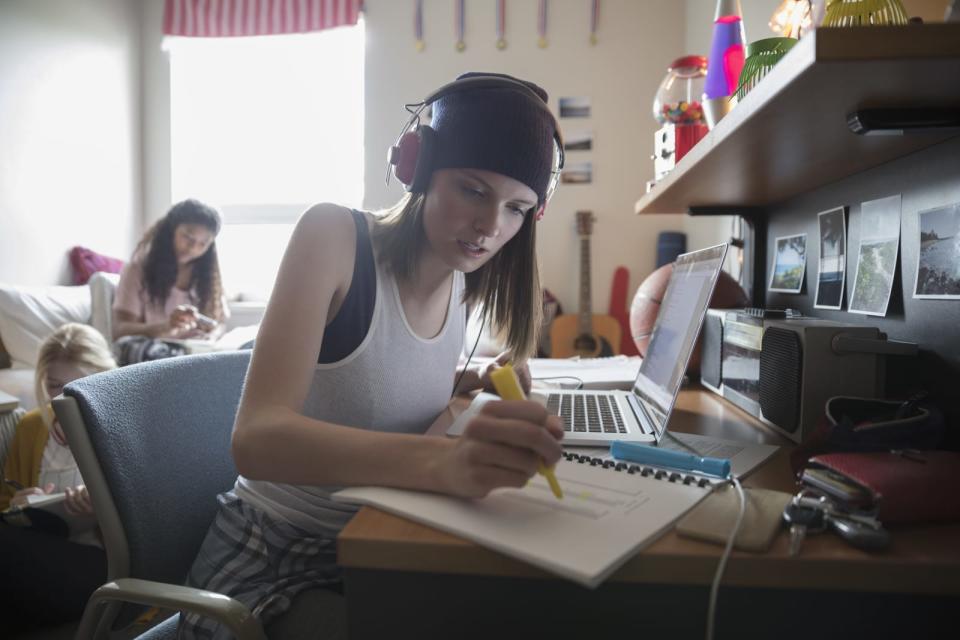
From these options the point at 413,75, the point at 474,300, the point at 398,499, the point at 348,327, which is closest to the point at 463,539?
the point at 398,499

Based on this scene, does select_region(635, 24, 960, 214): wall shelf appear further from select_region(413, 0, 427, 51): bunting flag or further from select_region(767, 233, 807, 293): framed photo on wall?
select_region(413, 0, 427, 51): bunting flag

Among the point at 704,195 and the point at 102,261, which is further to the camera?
the point at 102,261

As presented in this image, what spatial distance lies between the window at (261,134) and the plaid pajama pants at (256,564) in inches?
125

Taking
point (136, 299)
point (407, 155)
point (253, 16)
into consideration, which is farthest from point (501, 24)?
point (407, 155)

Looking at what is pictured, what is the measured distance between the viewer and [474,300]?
1.09m

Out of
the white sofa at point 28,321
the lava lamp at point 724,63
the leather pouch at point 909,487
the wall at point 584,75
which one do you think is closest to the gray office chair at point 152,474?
the leather pouch at point 909,487

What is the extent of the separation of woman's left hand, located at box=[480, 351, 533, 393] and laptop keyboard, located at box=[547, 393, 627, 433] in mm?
55

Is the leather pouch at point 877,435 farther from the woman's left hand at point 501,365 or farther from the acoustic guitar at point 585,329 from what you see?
the acoustic guitar at point 585,329

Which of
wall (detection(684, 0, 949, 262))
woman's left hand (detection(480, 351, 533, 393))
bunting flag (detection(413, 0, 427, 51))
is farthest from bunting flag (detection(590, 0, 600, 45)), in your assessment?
woman's left hand (detection(480, 351, 533, 393))

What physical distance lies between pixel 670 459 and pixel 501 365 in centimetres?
53

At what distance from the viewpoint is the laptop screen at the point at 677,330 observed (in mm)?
806

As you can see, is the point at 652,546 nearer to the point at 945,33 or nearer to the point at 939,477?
the point at 939,477

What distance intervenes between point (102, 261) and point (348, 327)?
3335 mm

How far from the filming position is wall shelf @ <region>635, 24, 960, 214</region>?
47 centimetres
